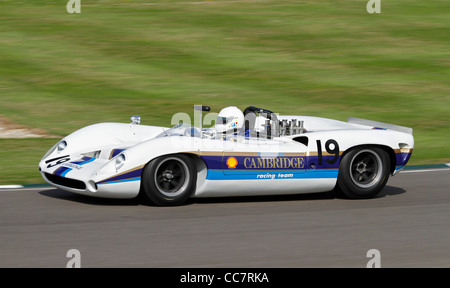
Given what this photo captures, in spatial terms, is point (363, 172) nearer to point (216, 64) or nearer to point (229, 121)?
point (229, 121)

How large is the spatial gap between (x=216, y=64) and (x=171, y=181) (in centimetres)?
1032

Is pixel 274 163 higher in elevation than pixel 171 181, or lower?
higher

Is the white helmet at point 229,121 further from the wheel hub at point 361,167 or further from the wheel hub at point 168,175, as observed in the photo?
the wheel hub at point 361,167

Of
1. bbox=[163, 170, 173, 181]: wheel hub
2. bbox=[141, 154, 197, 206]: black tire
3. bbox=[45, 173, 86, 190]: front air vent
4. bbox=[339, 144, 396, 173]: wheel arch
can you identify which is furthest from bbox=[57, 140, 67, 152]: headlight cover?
bbox=[339, 144, 396, 173]: wheel arch

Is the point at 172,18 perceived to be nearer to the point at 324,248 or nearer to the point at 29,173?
the point at 29,173

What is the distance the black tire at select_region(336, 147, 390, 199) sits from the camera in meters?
7.73

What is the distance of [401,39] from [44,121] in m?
11.5

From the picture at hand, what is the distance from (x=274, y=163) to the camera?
291 inches

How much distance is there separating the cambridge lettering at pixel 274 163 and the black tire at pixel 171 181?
1.93 ft

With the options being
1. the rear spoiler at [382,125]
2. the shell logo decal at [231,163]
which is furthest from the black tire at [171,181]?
the rear spoiler at [382,125]

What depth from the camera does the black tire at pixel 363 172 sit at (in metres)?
7.73

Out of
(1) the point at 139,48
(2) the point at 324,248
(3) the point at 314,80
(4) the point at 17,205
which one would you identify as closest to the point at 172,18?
(1) the point at 139,48

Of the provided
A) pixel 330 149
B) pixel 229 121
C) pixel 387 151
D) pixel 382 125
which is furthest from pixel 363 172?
pixel 229 121

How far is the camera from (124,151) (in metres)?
6.99
